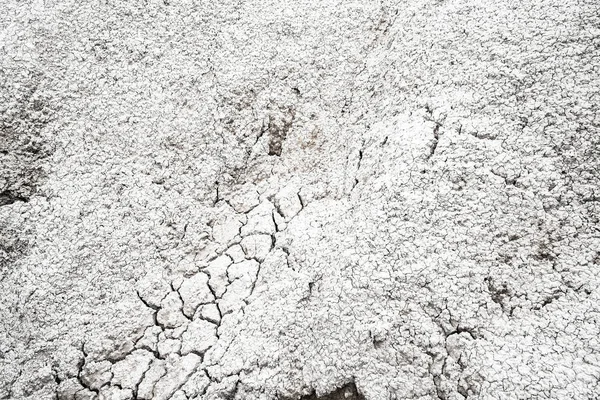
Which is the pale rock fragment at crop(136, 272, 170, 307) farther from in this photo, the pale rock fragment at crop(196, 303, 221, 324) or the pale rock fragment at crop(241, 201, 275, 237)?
the pale rock fragment at crop(241, 201, 275, 237)

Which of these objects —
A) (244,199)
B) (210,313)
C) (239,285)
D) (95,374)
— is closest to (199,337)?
(210,313)

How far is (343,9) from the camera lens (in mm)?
1547

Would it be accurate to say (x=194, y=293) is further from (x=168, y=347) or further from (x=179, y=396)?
(x=179, y=396)

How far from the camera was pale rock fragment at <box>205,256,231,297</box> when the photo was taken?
4.15ft

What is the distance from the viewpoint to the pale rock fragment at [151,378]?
1159 mm

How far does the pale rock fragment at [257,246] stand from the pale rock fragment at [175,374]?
309 millimetres

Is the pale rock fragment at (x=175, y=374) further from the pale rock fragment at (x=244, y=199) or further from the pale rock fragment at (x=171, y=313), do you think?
the pale rock fragment at (x=244, y=199)

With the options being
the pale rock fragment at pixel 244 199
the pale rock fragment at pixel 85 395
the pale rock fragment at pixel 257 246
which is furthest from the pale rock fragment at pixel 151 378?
the pale rock fragment at pixel 244 199

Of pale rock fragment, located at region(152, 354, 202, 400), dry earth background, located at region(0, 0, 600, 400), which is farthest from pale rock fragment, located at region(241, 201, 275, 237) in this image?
pale rock fragment, located at region(152, 354, 202, 400)

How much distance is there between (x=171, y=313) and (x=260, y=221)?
1.18 ft

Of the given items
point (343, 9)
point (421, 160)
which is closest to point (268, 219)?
point (421, 160)

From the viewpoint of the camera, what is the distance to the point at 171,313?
1.25m

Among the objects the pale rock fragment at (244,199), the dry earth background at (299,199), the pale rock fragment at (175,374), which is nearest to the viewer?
the dry earth background at (299,199)

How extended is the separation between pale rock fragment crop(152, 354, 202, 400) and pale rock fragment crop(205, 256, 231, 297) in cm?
18
